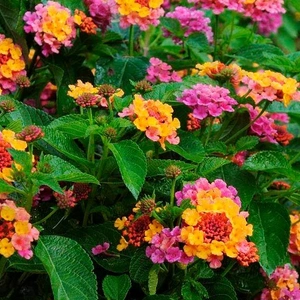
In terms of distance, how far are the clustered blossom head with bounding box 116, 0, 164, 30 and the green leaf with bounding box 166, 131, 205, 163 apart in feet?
1.18

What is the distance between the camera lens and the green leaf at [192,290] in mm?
1349

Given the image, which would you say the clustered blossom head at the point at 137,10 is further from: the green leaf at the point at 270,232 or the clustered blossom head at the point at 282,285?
the clustered blossom head at the point at 282,285

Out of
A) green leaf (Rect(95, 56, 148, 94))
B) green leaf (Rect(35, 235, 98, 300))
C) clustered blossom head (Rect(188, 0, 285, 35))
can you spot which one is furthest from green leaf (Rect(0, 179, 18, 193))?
clustered blossom head (Rect(188, 0, 285, 35))

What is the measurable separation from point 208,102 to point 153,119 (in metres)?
0.19

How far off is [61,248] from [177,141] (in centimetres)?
31

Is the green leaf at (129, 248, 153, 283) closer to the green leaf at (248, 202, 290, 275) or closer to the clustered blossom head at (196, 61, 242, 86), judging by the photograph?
the green leaf at (248, 202, 290, 275)

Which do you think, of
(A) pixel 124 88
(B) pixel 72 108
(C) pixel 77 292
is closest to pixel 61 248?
(C) pixel 77 292

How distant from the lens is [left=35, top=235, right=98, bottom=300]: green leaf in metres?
1.26

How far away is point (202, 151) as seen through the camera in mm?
1500

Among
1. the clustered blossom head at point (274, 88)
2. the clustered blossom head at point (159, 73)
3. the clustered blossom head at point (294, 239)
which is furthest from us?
the clustered blossom head at point (159, 73)

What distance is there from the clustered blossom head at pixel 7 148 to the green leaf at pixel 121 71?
59 centimetres

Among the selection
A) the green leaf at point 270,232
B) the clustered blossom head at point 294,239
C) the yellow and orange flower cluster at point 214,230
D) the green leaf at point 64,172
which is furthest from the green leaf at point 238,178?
the green leaf at point 64,172

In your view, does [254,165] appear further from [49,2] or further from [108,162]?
[49,2]

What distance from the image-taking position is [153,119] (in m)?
1.39
